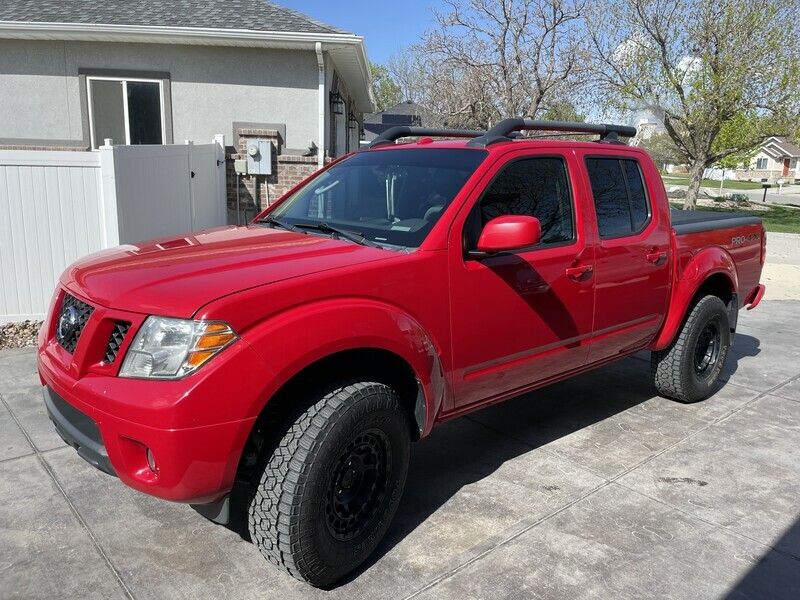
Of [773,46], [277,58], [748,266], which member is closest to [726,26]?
[773,46]

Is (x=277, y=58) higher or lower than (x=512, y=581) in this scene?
higher

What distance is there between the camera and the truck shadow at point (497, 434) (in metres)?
3.57

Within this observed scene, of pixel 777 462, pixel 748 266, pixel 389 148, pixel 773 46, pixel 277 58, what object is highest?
pixel 773 46

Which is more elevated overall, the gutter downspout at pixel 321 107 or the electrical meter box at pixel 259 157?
the gutter downspout at pixel 321 107

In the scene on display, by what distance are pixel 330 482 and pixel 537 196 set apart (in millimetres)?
2033

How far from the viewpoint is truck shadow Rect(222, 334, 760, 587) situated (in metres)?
3.57

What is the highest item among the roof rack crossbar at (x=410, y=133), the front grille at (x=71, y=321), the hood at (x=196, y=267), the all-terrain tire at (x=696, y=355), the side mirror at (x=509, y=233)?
the roof rack crossbar at (x=410, y=133)

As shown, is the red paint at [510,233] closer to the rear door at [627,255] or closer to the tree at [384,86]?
the rear door at [627,255]

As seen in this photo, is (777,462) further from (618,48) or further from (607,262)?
(618,48)

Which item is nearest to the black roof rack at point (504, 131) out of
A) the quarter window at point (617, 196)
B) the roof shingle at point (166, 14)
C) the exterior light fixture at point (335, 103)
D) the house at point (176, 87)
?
the quarter window at point (617, 196)

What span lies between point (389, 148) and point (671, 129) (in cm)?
2257

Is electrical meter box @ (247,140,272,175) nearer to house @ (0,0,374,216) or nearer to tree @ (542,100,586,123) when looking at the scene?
house @ (0,0,374,216)

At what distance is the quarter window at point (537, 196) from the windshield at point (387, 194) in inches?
7.8

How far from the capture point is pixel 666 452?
14.3ft
